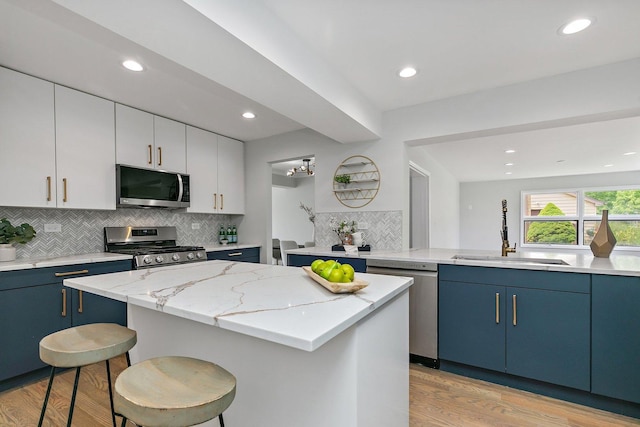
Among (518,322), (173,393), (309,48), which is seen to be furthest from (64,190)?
(518,322)

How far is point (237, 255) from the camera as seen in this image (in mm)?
3834

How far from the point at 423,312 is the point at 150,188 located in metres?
2.88

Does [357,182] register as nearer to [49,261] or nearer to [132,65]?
[132,65]

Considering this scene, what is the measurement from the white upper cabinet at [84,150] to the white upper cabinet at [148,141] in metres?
0.09

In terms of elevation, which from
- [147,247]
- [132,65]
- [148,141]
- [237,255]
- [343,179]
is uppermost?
[132,65]

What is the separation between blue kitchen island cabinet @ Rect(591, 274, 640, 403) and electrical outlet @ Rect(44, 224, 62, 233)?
13.6ft

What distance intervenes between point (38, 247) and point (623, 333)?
4333 mm

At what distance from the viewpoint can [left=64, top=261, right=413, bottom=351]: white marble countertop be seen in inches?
33.9

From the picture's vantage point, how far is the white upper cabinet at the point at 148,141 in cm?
295

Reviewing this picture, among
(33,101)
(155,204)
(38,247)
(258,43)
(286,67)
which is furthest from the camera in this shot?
(155,204)

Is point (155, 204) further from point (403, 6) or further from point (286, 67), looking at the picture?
point (403, 6)

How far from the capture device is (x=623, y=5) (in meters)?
1.64

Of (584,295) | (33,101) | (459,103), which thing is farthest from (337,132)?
(33,101)

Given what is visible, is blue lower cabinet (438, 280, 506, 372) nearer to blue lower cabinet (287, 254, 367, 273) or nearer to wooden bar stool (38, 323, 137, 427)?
A: blue lower cabinet (287, 254, 367, 273)
